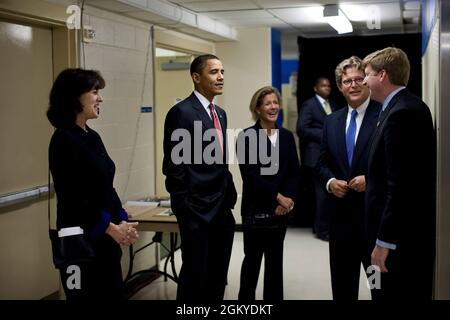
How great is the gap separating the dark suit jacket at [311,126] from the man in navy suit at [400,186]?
3.14m

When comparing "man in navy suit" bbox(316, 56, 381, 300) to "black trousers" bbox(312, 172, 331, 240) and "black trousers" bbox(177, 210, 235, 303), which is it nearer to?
"black trousers" bbox(177, 210, 235, 303)

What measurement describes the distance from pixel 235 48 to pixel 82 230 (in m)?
4.03

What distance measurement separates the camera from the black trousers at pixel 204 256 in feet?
9.74

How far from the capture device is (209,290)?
3.19 m

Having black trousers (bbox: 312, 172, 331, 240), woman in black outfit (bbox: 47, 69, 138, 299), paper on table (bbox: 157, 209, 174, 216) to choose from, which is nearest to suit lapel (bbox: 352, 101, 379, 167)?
woman in black outfit (bbox: 47, 69, 138, 299)

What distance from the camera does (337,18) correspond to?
5.05m

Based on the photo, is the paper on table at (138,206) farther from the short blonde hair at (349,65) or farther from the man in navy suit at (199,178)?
the short blonde hair at (349,65)

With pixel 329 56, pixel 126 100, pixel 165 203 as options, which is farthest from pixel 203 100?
pixel 329 56

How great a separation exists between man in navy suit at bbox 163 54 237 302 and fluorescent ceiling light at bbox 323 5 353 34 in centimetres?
201

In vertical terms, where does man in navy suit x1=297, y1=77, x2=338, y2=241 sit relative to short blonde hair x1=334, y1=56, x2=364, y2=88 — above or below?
below

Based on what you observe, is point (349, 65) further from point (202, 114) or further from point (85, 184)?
point (85, 184)

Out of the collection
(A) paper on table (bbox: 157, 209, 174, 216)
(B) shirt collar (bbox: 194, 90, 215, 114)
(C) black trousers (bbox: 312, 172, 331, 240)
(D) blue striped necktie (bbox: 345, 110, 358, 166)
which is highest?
(B) shirt collar (bbox: 194, 90, 215, 114)

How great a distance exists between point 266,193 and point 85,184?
1.24 m

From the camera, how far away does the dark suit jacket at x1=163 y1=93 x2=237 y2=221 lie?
2.92 meters
